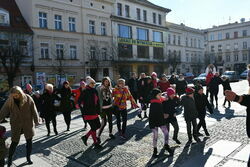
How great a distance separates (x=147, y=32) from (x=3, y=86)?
25032 millimetres

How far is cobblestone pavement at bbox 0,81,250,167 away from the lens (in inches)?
197

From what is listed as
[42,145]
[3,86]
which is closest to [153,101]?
[42,145]

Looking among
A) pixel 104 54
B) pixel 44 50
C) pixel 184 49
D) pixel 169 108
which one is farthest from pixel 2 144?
pixel 184 49

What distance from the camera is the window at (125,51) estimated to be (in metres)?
33.7

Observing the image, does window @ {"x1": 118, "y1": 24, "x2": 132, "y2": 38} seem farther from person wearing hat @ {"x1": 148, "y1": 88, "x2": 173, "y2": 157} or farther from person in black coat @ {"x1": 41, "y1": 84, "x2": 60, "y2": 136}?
person wearing hat @ {"x1": 148, "y1": 88, "x2": 173, "y2": 157}

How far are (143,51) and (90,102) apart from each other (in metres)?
33.3

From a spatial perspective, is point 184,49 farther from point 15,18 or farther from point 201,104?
point 201,104

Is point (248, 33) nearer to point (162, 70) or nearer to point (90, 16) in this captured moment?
point (162, 70)

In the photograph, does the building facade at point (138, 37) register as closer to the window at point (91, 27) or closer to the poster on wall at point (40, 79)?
the window at point (91, 27)

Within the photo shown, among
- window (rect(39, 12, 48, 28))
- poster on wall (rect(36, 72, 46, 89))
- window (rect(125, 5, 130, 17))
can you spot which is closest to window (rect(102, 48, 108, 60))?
window (rect(125, 5, 130, 17))

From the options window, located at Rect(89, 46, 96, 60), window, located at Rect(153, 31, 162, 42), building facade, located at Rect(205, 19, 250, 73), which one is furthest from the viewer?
building facade, located at Rect(205, 19, 250, 73)

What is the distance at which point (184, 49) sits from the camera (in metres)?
50.0

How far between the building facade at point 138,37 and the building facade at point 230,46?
2375cm

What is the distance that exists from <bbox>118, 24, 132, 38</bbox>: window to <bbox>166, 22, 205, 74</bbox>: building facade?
9.91m
